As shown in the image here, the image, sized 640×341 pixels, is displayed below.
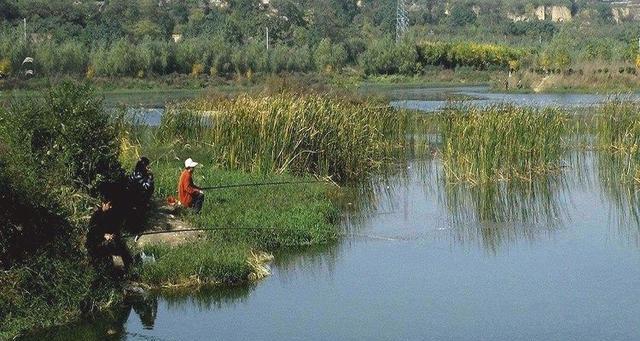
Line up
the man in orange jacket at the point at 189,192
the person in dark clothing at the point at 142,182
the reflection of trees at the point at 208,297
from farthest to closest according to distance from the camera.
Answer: the man in orange jacket at the point at 189,192, the person in dark clothing at the point at 142,182, the reflection of trees at the point at 208,297

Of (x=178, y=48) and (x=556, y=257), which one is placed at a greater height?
(x=178, y=48)

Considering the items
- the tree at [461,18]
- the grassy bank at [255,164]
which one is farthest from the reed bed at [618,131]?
the tree at [461,18]

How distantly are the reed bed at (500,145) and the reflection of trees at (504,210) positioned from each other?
334mm

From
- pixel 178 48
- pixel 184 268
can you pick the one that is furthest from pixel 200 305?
pixel 178 48

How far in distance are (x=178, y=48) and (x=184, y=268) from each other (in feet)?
182

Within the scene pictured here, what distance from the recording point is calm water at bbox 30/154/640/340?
40.8 feet

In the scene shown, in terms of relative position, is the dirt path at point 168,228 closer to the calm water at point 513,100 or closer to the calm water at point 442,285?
the calm water at point 442,285

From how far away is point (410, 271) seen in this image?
1513cm

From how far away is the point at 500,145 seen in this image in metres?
22.8

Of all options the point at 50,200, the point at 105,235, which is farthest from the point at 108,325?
the point at 50,200

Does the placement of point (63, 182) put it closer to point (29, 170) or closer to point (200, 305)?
point (29, 170)

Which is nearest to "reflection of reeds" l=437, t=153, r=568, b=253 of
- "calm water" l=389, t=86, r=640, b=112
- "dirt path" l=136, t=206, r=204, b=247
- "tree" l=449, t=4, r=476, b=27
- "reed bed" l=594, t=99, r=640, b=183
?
"reed bed" l=594, t=99, r=640, b=183

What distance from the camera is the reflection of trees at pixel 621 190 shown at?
61.4 ft

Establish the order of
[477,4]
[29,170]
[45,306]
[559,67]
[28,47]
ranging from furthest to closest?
[477,4] → [559,67] → [28,47] → [29,170] → [45,306]
